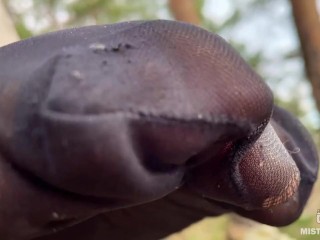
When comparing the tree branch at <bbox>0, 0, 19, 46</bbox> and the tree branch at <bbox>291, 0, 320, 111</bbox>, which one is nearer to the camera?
the tree branch at <bbox>0, 0, 19, 46</bbox>

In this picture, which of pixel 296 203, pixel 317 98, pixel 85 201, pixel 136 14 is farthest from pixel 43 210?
pixel 136 14

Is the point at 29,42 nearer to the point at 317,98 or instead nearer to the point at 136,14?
the point at 317,98

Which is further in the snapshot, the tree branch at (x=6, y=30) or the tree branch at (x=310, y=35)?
the tree branch at (x=310, y=35)

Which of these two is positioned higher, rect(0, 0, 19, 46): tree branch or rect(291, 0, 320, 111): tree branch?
rect(0, 0, 19, 46): tree branch

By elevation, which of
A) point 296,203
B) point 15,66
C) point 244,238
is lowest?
point 244,238

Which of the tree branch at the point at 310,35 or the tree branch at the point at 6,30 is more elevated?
the tree branch at the point at 6,30

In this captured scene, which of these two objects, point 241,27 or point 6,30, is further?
point 241,27

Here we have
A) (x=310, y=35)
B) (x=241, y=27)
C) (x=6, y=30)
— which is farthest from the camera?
(x=241, y=27)

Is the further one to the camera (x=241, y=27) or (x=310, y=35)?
(x=241, y=27)

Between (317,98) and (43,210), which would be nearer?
(43,210)

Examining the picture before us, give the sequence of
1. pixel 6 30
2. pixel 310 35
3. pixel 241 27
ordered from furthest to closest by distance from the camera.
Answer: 1. pixel 241 27
2. pixel 310 35
3. pixel 6 30

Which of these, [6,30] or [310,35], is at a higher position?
[6,30]
